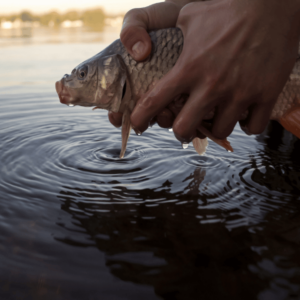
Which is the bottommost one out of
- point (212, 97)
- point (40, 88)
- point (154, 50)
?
point (40, 88)

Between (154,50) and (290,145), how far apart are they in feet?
5.77

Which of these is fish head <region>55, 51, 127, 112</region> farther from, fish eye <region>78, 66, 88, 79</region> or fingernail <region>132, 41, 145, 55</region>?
fingernail <region>132, 41, 145, 55</region>

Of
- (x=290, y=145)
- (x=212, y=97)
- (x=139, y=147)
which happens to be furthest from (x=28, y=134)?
(x=290, y=145)

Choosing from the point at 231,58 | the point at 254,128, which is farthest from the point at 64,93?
the point at 254,128

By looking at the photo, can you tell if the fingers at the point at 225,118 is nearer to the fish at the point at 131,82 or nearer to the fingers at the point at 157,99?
the fish at the point at 131,82

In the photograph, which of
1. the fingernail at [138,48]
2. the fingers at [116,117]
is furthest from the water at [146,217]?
the fingernail at [138,48]

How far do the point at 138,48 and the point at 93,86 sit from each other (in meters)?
0.38

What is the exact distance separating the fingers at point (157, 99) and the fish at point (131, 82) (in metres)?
0.10

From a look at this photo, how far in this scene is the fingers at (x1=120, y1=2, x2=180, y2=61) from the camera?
178 cm

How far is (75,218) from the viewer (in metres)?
1.79

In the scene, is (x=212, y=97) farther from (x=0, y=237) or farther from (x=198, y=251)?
(x=0, y=237)

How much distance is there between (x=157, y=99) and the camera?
1753 millimetres

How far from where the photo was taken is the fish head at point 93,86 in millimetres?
1938

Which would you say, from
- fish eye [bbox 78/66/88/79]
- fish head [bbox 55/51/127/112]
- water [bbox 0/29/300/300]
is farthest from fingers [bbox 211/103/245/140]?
fish eye [bbox 78/66/88/79]
